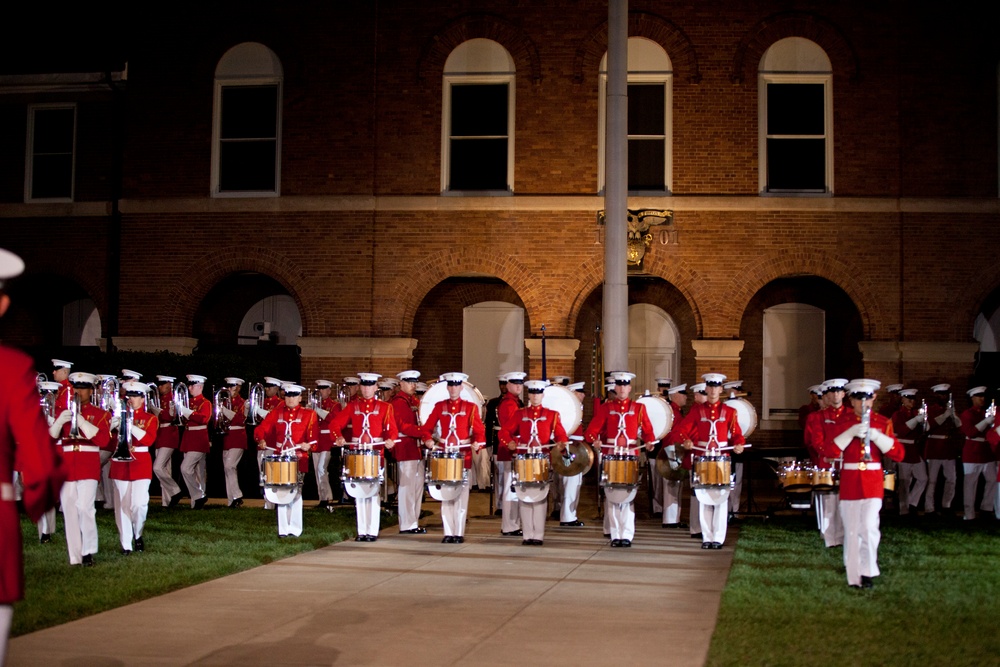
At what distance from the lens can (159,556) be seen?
46.7 ft

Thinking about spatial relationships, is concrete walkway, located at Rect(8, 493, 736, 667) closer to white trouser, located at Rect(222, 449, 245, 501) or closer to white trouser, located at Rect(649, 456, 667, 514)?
white trouser, located at Rect(649, 456, 667, 514)

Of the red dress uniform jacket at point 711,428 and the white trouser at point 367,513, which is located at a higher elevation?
the red dress uniform jacket at point 711,428

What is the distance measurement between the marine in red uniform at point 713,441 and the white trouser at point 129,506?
696 centimetres

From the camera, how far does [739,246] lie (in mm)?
24594

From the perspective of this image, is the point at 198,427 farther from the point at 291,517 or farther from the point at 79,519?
the point at 79,519

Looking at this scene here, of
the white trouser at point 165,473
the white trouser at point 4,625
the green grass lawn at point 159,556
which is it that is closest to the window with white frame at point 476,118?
the white trouser at point 165,473

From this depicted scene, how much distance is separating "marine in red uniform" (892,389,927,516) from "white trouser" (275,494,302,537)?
9.85 m

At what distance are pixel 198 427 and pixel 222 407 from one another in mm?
780

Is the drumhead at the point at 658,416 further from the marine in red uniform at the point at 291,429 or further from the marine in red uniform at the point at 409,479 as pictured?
the marine in red uniform at the point at 291,429

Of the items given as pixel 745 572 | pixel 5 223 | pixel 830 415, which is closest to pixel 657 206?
pixel 830 415

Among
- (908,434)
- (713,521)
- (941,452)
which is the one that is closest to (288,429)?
(713,521)

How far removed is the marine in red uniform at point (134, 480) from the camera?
14430mm

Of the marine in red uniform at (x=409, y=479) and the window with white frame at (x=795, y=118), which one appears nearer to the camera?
the marine in red uniform at (x=409, y=479)

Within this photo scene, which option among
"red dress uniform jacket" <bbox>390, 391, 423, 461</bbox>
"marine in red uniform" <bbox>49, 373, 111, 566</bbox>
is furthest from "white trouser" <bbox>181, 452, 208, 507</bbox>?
"marine in red uniform" <bbox>49, 373, 111, 566</bbox>
